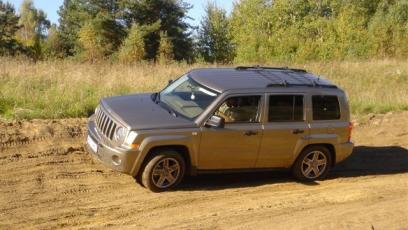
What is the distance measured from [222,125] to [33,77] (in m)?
7.14

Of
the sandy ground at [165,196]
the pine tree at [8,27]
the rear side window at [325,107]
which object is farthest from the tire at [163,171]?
the pine tree at [8,27]

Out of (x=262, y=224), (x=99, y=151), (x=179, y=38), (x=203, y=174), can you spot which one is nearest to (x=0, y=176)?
(x=99, y=151)

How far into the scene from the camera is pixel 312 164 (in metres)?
9.64

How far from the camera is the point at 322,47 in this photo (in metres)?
42.2

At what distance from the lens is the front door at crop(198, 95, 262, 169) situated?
8.51 metres

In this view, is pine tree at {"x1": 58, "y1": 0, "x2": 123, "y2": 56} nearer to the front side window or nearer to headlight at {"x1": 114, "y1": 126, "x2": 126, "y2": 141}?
the front side window

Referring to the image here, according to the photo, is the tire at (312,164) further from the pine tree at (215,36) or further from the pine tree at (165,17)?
the pine tree at (215,36)

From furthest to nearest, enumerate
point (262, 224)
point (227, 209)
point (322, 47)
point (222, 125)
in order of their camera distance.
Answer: point (322, 47) → point (222, 125) → point (227, 209) → point (262, 224)

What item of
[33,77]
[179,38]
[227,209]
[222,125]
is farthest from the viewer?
[179,38]

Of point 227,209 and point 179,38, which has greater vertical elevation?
point 179,38

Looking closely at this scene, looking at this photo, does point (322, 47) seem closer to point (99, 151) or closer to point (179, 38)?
point (179, 38)

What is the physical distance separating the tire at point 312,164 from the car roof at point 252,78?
1.12m

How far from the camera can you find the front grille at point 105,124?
8.31 metres

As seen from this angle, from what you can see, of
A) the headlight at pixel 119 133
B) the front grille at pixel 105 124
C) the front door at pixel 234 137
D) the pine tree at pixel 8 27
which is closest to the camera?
the headlight at pixel 119 133
